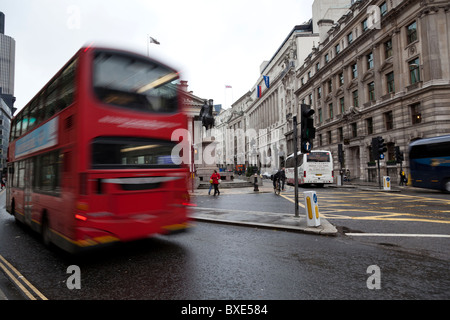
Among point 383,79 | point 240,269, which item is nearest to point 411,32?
point 383,79

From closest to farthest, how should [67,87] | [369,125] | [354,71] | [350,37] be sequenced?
[67,87] → [369,125] → [350,37] → [354,71]

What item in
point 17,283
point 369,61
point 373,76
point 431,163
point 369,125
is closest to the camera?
point 17,283

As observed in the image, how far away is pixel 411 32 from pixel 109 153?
31.5m

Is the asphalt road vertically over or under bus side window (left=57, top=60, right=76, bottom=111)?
under

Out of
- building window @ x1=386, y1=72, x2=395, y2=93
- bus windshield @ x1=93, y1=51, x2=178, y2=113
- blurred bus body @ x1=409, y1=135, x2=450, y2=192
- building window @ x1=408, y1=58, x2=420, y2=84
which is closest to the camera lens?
bus windshield @ x1=93, y1=51, x2=178, y2=113

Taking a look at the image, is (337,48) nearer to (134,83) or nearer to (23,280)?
(134,83)

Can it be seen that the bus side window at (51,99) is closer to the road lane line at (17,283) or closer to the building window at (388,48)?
the road lane line at (17,283)

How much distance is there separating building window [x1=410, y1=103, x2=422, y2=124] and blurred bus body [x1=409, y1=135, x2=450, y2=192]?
8.65 m

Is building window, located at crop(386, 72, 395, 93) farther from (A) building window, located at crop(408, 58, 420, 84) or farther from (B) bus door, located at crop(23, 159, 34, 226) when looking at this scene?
(B) bus door, located at crop(23, 159, 34, 226)

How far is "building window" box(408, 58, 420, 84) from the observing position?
2595 centimetres

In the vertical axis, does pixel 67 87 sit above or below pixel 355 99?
below

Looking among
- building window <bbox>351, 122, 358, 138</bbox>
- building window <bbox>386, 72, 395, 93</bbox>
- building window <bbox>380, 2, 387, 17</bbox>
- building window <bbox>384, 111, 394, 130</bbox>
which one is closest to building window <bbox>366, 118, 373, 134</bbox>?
building window <bbox>351, 122, 358, 138</bbox>

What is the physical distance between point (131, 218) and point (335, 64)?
134 feet

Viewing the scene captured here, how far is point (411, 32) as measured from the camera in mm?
26812
